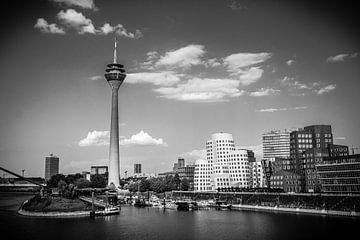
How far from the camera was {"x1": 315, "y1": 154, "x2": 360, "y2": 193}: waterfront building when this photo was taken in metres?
147

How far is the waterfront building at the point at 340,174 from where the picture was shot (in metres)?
147

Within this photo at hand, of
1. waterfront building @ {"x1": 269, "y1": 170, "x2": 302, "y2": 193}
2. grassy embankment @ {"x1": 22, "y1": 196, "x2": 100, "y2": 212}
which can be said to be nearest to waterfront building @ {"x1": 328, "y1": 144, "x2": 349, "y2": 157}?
waterfront building @ {"x1": 269, "y1": 170, "x2": 302, "y2": 193}

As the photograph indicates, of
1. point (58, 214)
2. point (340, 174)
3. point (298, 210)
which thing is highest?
point (340, 174)

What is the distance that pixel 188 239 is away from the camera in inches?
3644

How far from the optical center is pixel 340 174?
509ft

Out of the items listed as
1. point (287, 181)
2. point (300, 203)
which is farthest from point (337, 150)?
point (300, 203)

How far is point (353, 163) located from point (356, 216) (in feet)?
117

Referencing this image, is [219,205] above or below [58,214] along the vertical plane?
below

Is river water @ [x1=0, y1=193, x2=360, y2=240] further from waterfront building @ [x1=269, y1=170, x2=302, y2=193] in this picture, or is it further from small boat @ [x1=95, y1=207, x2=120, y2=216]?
waterfront building @ [x1=269, y1=170, x2=302, y2=193]

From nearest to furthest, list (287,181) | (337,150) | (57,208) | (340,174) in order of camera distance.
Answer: (57,208), (340,174), (287,181), (337,150)

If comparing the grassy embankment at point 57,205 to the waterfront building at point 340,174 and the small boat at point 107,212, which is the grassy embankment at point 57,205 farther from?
the waterfront building at point 340,174

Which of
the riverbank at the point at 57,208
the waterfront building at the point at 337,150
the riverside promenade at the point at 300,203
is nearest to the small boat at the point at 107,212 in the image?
the riverbank at the point at 57,208

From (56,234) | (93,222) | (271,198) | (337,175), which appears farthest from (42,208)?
(337,175)

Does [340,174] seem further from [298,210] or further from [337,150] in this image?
[337,150]
